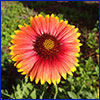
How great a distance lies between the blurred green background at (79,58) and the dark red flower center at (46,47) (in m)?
0.45

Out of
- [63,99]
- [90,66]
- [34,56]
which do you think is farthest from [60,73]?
[90,66]

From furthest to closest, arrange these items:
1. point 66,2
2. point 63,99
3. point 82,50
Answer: point 66,2 → point 82,50 → point 63,99

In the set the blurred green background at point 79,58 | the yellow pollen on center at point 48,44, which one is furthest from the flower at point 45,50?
the blurred green background at point 79,58

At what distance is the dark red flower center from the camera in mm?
1120

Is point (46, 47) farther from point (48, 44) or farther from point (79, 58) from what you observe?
point (79, 58)

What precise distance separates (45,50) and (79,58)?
126cm

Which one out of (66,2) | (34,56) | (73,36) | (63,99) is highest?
(66,2)

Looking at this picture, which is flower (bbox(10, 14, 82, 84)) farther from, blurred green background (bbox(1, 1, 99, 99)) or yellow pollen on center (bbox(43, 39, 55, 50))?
blurred green background (bbox(1, 1, 99, 99))

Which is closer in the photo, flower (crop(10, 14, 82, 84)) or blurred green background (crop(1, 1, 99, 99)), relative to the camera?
flower (crop(10, 14, 82, 84))

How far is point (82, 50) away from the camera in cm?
244

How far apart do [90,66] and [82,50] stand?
1.38 feet

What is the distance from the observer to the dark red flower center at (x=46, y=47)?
3.67 feet

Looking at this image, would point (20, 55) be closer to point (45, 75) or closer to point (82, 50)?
point (45, 75)

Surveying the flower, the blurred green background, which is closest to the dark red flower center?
the flower
